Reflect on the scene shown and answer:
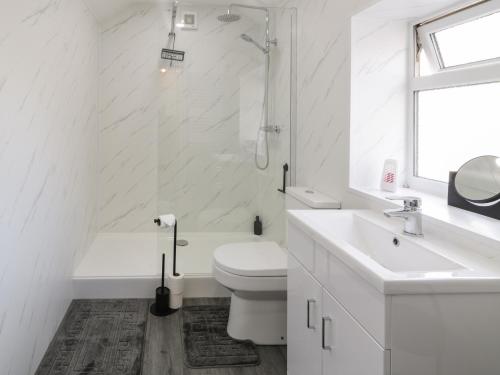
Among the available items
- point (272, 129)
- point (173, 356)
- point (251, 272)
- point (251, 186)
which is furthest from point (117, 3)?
point (173, 356)

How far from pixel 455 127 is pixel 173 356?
180 cm

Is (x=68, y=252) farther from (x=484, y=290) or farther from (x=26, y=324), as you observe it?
(x=484, y=290)

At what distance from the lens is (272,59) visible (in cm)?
315

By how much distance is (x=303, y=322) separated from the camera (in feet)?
5.12

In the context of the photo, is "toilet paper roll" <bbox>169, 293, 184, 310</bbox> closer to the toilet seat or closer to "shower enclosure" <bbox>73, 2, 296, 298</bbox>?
"shower enclosure" <bbox>73, 2, 296, 298</bbox>

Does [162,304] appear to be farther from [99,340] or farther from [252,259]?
[252,259]

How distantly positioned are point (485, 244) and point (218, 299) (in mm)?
1966

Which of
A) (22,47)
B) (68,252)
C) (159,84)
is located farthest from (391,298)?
(159,84)

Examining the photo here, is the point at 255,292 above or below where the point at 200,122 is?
below

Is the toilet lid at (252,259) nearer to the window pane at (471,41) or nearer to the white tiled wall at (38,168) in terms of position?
the white tiled wall at (38,168)

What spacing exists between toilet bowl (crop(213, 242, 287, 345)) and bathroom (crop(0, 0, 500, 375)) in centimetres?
1

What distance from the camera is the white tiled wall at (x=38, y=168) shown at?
62.6 inches

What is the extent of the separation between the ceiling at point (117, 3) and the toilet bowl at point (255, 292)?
2068mm

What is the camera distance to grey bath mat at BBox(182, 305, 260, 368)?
2.06 metres
